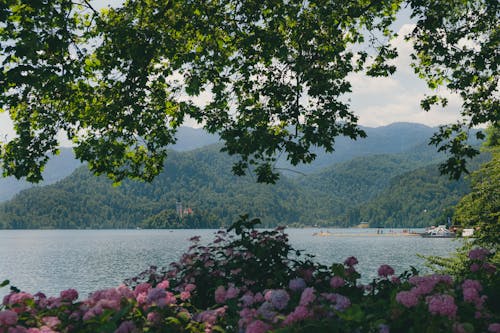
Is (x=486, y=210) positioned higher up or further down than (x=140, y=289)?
higher up

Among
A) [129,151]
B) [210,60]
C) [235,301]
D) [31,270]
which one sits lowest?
[31,270]

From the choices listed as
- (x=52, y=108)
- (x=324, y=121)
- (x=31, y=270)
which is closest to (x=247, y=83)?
(x=324, y=121)

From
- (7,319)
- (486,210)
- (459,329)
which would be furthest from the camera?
(486,210)

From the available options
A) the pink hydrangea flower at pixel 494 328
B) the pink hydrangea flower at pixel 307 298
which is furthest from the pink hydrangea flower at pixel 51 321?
the pink hydrangea flower at pixel 494 328

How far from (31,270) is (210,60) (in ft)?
198

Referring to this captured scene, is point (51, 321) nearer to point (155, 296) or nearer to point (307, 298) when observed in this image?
point (155, 296)

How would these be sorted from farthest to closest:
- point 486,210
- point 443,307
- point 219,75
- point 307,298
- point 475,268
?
point 486,210 → point 219,75 → point 475,268 → point 307,298 → point 443,307

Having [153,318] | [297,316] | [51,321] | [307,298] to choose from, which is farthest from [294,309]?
[51,321]

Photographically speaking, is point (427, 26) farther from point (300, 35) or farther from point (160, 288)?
point (160, 288)

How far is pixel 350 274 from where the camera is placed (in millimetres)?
5312

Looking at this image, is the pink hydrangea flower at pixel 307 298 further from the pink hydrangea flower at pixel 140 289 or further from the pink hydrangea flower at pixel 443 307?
the pink hydrangea flower at pixel 140 289

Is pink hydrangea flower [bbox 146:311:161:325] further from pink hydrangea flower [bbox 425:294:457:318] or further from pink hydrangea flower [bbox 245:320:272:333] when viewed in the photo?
pink hydrangea flower [bbox 425:294:457:318]

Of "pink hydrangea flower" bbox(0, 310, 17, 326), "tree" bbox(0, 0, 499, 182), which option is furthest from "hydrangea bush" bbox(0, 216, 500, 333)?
"tree" bbox(0, 0, 499, 182)

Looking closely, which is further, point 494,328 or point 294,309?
point 294,309
